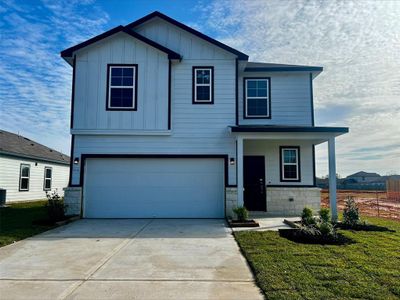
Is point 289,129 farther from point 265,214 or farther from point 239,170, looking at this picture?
point 265,214

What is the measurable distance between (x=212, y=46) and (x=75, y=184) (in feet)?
23.9

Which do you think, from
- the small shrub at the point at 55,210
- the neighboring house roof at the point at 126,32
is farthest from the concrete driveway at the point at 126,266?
the neighboring house roof at the point at 126,32

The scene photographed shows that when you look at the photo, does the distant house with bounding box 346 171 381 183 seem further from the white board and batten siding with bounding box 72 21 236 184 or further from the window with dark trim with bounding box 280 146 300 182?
the white board and batten siding with bounding box 72 21 236 184

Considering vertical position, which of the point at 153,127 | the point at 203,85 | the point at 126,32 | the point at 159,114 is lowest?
the point at 153,127

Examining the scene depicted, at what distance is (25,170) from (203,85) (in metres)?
12.5

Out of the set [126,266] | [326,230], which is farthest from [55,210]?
[326,230]

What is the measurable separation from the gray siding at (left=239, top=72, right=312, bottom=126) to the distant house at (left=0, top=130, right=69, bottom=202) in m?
12.5

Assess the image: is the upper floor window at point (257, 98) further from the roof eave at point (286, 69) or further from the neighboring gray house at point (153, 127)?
the neighboring gray house at point (153, 127)

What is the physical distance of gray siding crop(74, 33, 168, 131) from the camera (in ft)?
37.1

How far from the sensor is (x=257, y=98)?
1277 centimetres

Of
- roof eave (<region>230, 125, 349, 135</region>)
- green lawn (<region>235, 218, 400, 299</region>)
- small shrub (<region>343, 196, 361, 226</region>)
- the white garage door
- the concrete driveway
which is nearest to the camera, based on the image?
green lawn (<region>235, 218, 400, 299</region>)

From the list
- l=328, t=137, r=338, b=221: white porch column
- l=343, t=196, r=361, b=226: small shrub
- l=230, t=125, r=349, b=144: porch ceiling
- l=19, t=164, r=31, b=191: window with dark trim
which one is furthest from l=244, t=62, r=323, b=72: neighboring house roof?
l=19, t=164, r=31, b=191: window with dark trim

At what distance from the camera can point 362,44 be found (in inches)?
412

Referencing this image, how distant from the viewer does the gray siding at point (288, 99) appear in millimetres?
12594
